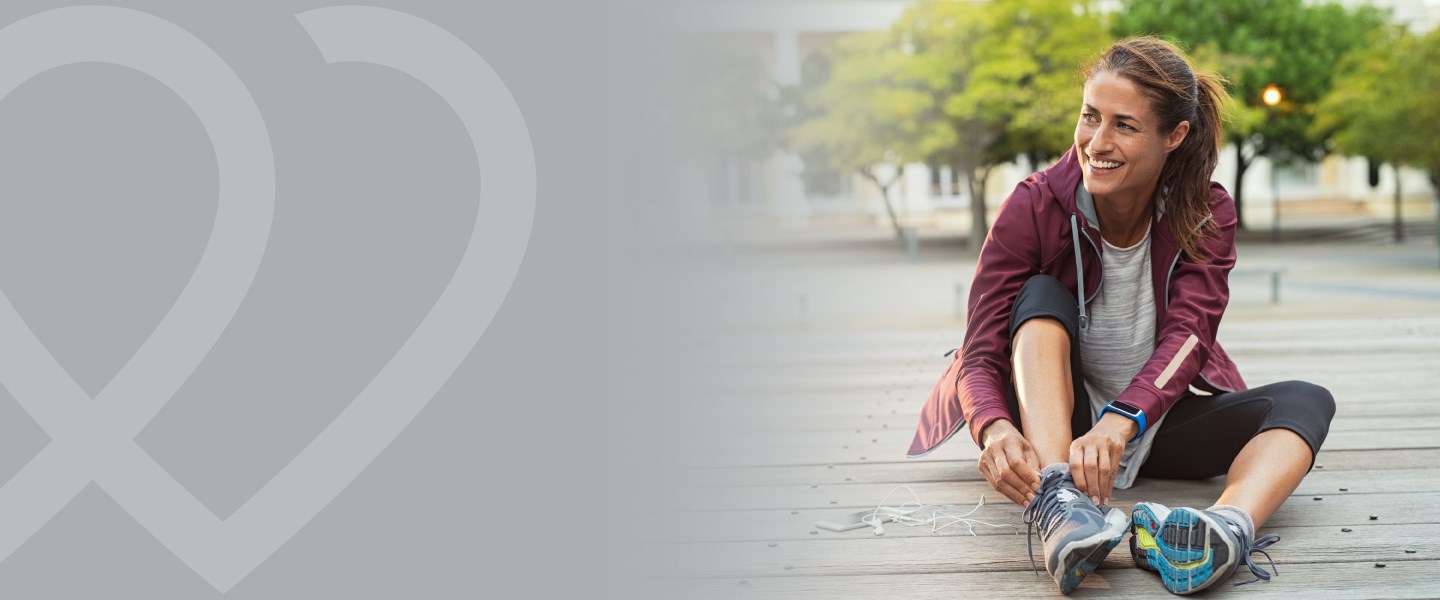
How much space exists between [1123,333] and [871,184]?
143 ft

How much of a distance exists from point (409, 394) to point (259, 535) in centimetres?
116

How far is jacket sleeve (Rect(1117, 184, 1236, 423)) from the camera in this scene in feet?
9.14

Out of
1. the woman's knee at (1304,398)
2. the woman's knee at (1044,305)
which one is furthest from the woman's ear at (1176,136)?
the woman's knee at (1304,398)

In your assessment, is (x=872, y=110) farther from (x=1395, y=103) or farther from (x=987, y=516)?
(x=987, y=516)

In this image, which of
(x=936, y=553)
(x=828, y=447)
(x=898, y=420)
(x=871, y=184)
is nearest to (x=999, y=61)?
(x=871, y=184)

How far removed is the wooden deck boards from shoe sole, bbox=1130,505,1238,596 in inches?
2.3

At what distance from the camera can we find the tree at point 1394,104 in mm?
19656

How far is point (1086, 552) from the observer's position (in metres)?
2.30

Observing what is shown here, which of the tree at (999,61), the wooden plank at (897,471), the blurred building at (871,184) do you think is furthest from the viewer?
the blurred building at (871,184)

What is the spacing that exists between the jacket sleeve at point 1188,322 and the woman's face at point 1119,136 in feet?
0.78

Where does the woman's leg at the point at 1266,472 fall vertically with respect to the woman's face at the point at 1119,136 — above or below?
below

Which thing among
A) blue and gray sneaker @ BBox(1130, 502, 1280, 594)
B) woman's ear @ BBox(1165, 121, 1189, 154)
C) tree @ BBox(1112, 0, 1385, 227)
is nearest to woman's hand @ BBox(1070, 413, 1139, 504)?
blue and gray sneaker @ BBox(1130, 502, 1280, 594)

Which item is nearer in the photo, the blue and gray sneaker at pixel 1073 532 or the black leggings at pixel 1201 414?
the blue and gray sneaker at pixel 1073 532

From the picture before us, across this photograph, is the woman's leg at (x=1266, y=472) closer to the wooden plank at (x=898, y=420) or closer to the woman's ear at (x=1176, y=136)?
the woman's ear at (x=1176, y=136)
